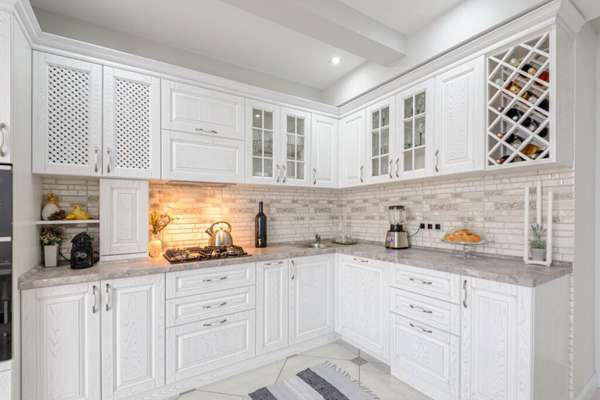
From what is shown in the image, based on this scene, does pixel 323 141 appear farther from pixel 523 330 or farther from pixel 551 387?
pixel 551 387

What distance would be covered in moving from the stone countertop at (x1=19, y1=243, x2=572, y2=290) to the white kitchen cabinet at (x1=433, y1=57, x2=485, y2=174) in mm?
707

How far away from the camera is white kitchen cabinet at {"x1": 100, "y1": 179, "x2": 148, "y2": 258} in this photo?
7.13 feet

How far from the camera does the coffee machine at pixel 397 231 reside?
2793 mm

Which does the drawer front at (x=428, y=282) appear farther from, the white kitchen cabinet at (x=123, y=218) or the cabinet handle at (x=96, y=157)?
the cabinet handle at (x=96, y=157)

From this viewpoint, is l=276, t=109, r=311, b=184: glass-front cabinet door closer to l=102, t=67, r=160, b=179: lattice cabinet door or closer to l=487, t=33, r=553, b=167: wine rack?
l=102, t=67, r=160, b=179: lattice cabinet door

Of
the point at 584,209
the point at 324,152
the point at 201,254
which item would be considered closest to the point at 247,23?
the point at 324,152

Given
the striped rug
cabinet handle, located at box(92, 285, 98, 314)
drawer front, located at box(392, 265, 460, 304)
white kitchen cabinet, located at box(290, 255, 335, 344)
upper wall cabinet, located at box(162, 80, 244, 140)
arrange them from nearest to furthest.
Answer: cabinet handle, located at box(92, 285, 98, 314)
drawer front, located at box(392, 265, 460, 304)
the striped rug
upper wall cabinet, located at box(162, 80, 244, 140)
white kitchen cabinet, located at box(290, 255, 335, 344)

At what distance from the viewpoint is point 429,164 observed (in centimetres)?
240

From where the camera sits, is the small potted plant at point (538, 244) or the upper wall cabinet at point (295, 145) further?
the upper wall cabinet at point (295, 145)

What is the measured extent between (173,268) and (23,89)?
→ 1.41m

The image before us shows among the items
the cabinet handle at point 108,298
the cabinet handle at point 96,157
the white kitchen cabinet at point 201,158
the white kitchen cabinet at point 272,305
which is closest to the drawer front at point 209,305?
the white kitchen cabinet at point 272,305

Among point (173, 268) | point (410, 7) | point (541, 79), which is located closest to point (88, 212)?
point (173, 268)

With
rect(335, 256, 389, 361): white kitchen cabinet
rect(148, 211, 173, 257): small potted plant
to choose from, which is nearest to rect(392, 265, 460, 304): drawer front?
rect(335, 256, 389, 361): white kitchen cabinet

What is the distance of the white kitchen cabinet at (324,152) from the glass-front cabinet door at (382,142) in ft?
1.56
